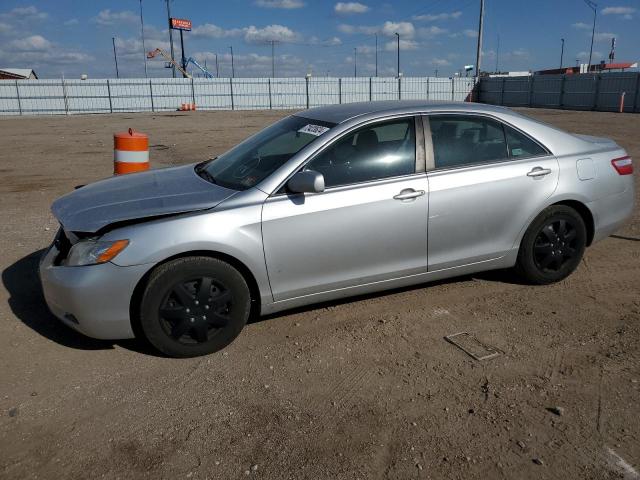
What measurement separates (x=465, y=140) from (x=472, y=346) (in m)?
1.64

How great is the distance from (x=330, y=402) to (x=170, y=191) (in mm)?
1873

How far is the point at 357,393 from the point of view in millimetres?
3188

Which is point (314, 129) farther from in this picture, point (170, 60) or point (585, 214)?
point (170, 60)

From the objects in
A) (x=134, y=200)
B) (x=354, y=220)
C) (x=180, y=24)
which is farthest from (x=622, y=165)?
(x=180, y=24)

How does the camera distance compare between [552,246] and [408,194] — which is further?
[552,246]

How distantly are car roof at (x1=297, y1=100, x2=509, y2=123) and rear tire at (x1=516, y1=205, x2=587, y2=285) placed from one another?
1.00 metres

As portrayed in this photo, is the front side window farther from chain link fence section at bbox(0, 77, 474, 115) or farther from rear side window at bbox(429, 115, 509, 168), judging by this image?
chain link fence section at bbox(0, 77, 474, 115)

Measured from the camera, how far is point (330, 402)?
311 cm

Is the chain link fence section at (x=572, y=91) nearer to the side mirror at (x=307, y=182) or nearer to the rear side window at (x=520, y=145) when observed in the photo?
the rear side window at (x=520, y=145)

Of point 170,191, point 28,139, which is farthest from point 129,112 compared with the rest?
point 170,191

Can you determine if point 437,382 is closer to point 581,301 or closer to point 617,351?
point 617,351

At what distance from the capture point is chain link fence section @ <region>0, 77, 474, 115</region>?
3822 cm

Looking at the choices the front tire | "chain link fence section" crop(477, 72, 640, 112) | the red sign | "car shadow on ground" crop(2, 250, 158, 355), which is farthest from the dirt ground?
the red sign

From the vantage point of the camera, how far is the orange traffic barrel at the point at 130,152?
6277mm
